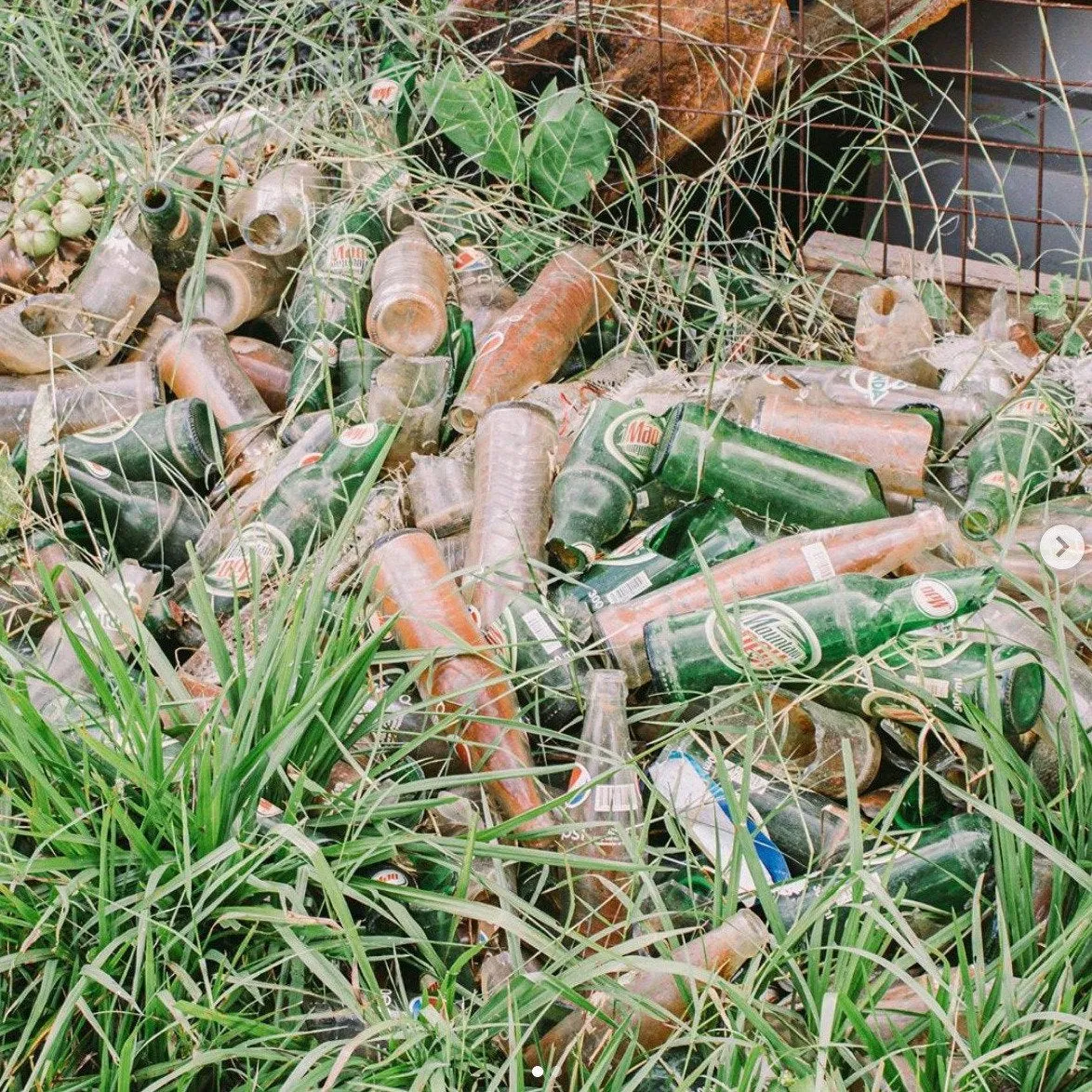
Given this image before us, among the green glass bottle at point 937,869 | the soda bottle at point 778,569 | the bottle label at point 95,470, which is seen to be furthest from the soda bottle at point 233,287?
the green glass bottle at point 937,869

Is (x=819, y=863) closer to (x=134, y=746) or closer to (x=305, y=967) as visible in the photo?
(x=305, y=967)

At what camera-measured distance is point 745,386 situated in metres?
2.37

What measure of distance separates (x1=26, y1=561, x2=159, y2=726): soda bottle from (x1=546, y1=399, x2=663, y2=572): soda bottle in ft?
2.13

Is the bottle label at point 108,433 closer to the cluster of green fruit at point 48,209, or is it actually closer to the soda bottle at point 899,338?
the cluster of green fruit at point 48,209

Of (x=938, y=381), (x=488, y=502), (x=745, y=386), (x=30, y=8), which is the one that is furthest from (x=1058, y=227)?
(x=30, y=8)

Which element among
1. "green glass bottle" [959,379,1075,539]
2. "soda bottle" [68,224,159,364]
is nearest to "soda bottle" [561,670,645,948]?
"green glass bottle" [959,379,1075,539]

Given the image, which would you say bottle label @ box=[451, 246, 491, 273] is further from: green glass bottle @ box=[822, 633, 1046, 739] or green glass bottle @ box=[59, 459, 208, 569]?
green glass bottle @ box=[822, 633, 1046, 739]

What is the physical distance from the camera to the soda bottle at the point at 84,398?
8.39 feet

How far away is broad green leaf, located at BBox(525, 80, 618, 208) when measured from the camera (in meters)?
2.80

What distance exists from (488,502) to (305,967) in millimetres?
883

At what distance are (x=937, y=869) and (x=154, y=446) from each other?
1.51 meters

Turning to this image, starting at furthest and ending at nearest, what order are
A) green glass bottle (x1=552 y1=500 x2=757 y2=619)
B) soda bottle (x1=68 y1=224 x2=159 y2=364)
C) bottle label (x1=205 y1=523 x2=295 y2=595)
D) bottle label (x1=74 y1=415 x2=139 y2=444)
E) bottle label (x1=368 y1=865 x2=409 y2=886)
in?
soda bottle (x1=68 y1=224 x2=159 y2=364)
bottle label (x1=74 y1=415 x2=139 y2=444)
bottle label (x1=205 y1=523 x2=295 y2=595)
green glass bottle (x1=552 y1=500 x2=757 y2=619)
bottle label (x1=368 y1=865 x2=409 y2=886)

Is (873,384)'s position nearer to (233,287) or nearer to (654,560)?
(654,560)

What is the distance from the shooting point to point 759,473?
212cm
